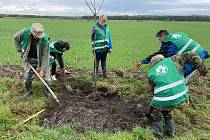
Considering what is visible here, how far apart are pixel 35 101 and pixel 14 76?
280cm

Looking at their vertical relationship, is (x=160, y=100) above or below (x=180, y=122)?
above

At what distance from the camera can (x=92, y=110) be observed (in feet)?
27.0

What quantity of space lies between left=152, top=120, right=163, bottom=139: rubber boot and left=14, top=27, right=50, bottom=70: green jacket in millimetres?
3136

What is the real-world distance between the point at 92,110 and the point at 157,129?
1547 millimetres

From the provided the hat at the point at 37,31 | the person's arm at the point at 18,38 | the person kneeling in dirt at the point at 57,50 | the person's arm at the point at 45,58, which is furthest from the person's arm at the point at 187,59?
the person kneeling in dirt at the point at 57,50

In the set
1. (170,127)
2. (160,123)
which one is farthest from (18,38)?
(170,127)

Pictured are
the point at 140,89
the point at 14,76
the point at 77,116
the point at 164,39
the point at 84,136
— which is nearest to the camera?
the point at 84,136

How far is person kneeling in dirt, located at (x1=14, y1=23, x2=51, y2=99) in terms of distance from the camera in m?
8.87

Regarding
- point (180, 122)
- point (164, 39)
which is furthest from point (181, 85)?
point (164, 39)

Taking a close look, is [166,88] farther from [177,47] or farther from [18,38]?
[18,38]

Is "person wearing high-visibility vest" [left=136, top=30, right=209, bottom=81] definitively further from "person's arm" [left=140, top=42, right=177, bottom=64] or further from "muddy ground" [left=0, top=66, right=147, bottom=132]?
"muddy ground" [left=0, top=66, right=147, bottom=132]

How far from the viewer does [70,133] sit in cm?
702

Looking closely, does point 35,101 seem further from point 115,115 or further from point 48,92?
point 115,115

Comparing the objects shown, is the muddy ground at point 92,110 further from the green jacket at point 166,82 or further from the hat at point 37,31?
the hat at point 37,31
